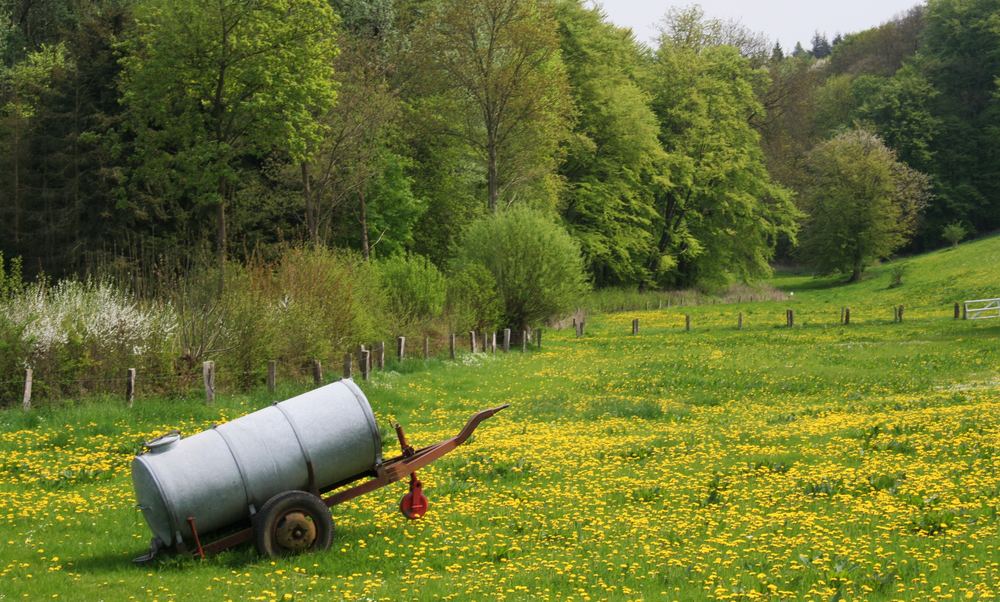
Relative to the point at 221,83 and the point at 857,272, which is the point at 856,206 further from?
the point at 221,83

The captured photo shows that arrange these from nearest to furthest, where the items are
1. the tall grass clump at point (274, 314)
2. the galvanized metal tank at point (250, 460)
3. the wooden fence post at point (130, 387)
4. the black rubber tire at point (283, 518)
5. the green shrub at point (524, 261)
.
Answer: the galvanized metal tank at point (250, 460), the black rubber tire at point (283, 518), the wooden fence post at point (130, 387), the tall grass clump at point (274, 314), the green shrub at point (524, 261)

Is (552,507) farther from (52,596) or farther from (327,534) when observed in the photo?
(52,596)

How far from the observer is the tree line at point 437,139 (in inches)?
1850

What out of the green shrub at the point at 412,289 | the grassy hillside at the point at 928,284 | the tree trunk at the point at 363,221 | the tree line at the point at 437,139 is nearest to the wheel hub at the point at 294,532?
the tree line at the point at 437,139

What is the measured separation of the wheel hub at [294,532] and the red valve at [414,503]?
157 centimetres

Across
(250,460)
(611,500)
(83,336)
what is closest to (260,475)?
(250,460)

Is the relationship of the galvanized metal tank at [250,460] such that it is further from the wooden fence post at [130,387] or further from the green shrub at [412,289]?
the green shrub at [412,289]

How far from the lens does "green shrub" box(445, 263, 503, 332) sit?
4609cm

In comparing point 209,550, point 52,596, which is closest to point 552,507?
point 209,550

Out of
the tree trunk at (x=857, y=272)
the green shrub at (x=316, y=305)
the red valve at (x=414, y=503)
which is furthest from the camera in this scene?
the tree trunk at (x=857, y=272)

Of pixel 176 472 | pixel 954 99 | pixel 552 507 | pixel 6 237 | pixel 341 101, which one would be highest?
pixel 954 99

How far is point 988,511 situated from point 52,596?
34.7 feet

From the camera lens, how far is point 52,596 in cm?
1100

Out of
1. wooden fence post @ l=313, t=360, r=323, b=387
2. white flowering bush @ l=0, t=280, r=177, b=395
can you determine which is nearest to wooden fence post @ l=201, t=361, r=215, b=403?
white flowering bush @ l=0, t=280, r=177, b=395
